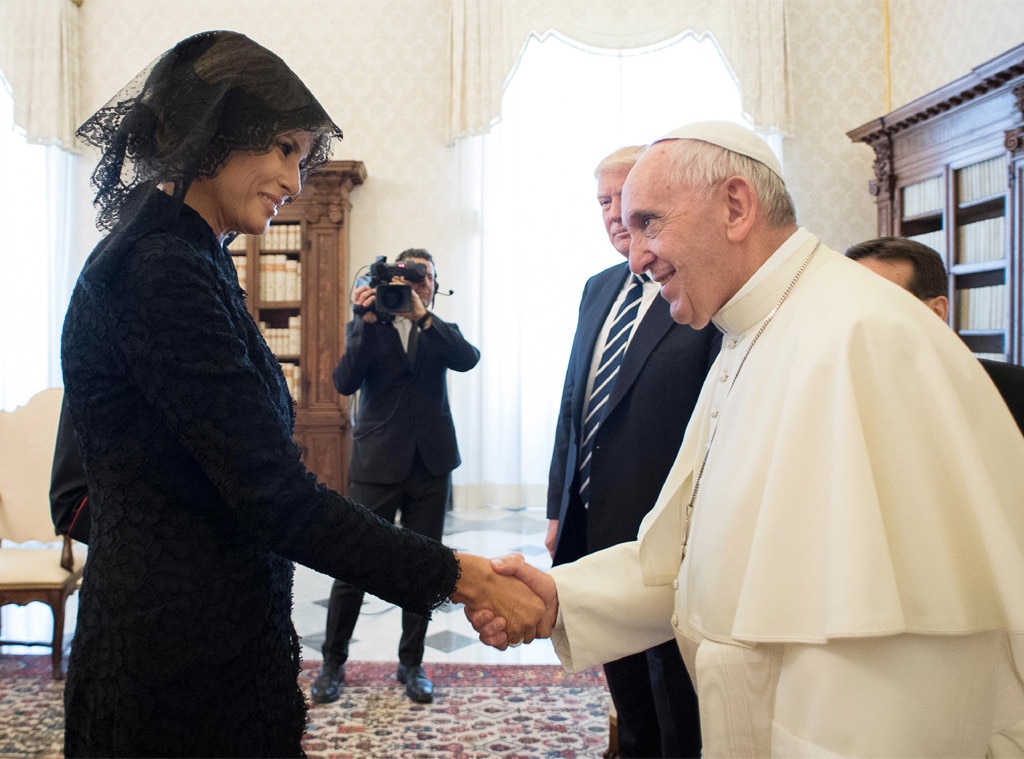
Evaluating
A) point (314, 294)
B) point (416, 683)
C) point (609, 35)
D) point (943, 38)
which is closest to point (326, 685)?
point (416, 683)

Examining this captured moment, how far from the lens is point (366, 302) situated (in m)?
3.24

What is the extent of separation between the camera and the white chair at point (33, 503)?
322cm

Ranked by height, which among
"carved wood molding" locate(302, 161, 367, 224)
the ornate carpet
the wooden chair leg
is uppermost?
"carved wood molding" locate(302, 161, 367, 224)

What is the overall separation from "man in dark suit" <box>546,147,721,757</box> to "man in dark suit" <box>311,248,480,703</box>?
3.01ft

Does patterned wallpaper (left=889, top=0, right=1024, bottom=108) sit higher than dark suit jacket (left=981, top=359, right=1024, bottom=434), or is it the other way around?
patterned wallpaper (left=889, top=0, right=1024, bottom=108)

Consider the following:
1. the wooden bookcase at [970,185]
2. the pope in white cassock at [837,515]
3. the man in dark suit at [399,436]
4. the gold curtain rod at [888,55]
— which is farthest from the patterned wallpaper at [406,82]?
the pope in white cassock at [837,515]

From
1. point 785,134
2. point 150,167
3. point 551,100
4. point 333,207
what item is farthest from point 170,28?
point 150,167

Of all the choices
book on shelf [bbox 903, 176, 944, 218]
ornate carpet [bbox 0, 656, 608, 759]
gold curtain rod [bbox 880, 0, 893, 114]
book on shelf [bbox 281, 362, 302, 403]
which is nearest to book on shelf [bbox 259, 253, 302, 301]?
book on shelf [bbox 281, 362, 302, 403]

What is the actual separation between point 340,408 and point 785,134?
4.26 meters

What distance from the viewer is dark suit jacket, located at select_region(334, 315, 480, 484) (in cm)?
312

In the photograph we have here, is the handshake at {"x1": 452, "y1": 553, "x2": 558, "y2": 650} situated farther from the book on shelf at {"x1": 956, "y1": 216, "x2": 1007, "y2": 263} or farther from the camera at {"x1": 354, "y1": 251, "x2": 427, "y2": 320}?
the book on shelf at {"x1": 956, "y1": 216, "x2": 1007, "y2": 263}

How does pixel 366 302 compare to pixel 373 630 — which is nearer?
pixel 366 302

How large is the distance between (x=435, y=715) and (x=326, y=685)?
1.42ft

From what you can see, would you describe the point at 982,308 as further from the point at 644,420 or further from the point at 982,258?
the point at 644,420
